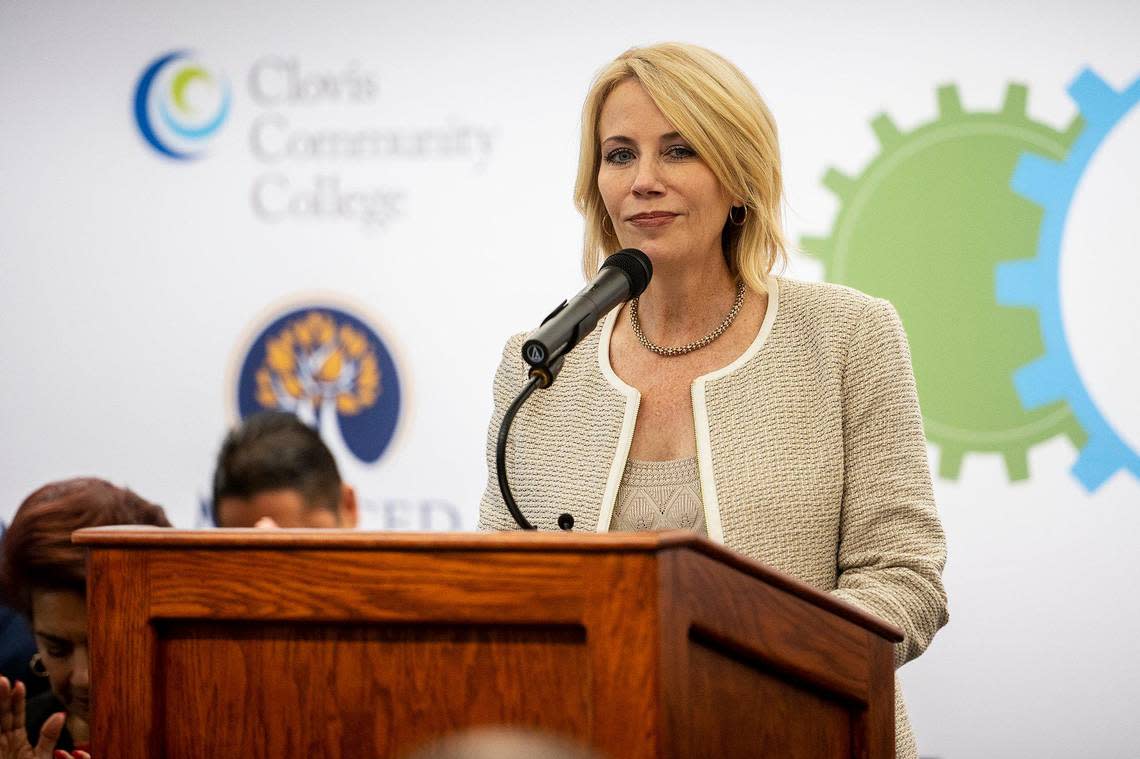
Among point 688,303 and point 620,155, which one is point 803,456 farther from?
point 620,155

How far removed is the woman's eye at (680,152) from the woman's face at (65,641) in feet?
4.90

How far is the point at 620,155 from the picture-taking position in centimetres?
202

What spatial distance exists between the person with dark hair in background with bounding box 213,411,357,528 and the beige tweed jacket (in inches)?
40.6

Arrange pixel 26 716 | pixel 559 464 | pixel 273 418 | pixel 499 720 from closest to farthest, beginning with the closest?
pixel 499 720 → pixel 559 464 → pixel 26 716 → pixel 273 418

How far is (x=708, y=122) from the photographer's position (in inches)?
76.6

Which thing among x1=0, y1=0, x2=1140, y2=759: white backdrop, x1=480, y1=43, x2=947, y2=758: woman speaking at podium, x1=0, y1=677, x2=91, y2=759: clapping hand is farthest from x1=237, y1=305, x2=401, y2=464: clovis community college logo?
x1=480, y1=43, x2=947, y2=758: woman speaking at podium

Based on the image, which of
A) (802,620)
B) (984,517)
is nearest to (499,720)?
(802,620)

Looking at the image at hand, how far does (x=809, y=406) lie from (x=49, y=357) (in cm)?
258

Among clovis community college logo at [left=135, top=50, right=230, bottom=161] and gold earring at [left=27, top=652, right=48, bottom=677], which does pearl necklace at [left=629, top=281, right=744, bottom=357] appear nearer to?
gold earring at [left=27, top=652, right=48, bottom=677]

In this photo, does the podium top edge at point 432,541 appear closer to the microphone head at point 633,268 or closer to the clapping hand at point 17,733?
the microphone head at point 633,268

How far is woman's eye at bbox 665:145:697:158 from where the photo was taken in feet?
6.48

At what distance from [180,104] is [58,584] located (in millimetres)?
1598

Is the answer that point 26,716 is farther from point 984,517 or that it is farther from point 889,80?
point 889,80

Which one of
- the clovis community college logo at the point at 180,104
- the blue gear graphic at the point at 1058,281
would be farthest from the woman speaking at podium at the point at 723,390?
the clovis community college logo at the point at 180,104
